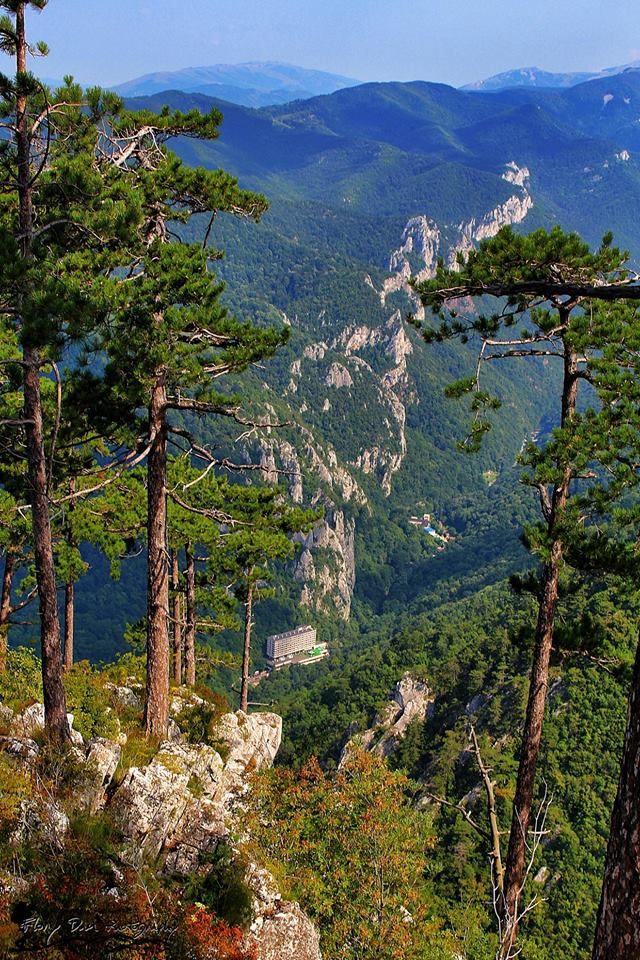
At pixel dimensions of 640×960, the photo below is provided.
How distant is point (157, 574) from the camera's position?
11883 millimetres

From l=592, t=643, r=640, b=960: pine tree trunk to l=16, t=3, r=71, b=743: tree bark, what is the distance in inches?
287

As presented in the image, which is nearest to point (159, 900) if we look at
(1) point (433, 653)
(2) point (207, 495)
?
(2) point (207, 495)

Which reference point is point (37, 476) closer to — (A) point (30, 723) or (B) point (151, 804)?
(A) point (30, 723)

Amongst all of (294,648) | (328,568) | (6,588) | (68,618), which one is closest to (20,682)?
(6,588)

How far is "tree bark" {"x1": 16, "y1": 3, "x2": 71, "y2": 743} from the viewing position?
8516 millimetres

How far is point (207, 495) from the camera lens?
723 inches

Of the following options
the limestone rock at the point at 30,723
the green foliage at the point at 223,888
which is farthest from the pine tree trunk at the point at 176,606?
the green foliage at the point at 223,888

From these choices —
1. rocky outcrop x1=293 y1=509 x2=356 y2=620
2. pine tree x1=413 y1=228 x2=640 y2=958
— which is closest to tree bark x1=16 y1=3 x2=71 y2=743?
pine tree x1=413 y1=228 x2=640 y2=958

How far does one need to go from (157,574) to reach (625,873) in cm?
922

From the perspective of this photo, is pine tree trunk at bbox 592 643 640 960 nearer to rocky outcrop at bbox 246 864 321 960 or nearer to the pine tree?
the pine tree

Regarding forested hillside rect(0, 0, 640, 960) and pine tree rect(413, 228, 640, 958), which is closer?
forested hillside rect(0, 0, 640, 960)

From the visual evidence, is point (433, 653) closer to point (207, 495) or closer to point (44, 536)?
point (207, 495)

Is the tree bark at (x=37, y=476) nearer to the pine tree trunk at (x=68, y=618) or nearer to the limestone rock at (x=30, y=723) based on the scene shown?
the limestone rock at (x=30, y=723)

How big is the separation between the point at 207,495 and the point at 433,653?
52491 millimetres
